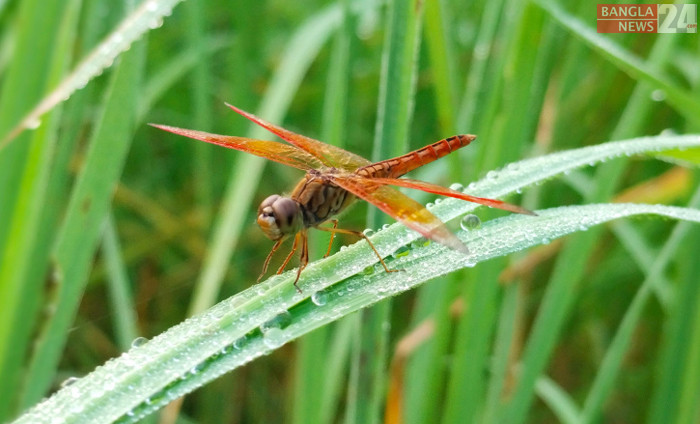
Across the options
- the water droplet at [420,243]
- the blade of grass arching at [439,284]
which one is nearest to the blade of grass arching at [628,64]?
the blade of grass arching at [439,284]

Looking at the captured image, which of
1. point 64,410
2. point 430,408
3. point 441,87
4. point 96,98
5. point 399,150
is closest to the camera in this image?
point 64,410

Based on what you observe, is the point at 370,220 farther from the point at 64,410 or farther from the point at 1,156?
the point at 1,156

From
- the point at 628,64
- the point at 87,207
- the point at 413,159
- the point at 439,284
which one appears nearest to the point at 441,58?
the point at 413,159

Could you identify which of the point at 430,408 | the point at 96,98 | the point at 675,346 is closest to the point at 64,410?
the point at 430,408

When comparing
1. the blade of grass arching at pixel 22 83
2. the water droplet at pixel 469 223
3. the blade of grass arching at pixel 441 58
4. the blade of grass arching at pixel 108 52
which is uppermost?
the blade of grass arching at pixel 22 83

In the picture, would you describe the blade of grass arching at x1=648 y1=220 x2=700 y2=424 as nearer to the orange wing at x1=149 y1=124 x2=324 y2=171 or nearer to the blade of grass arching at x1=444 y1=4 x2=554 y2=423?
the blade of grass arching at x1=444 y1=4 x2=554 y2=423

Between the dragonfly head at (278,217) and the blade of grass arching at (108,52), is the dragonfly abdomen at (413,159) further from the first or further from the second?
the blade of grass arching at (108,52)

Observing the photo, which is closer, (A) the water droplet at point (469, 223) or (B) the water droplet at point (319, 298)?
(B) the water droplet at point (319, 298)
